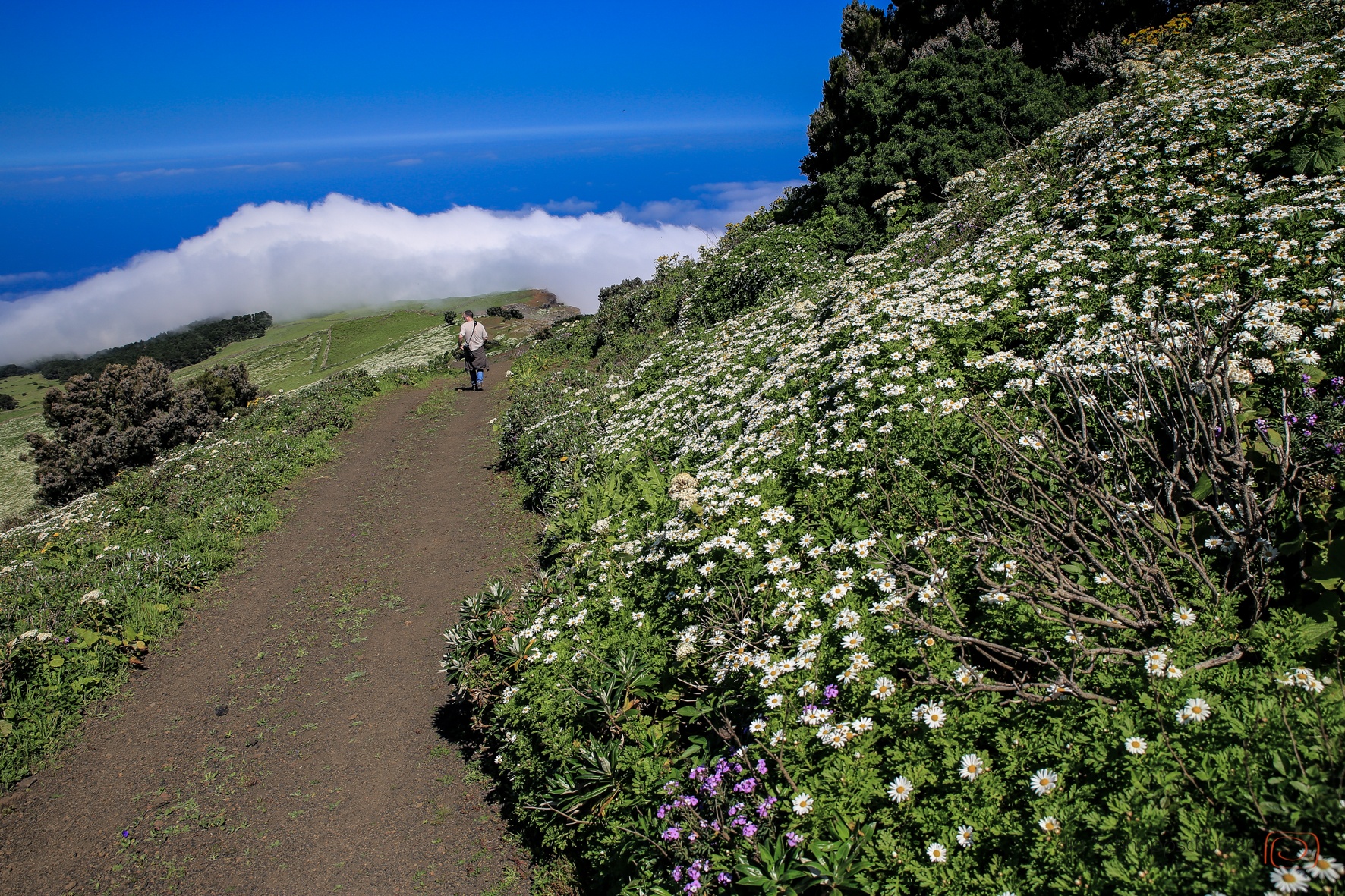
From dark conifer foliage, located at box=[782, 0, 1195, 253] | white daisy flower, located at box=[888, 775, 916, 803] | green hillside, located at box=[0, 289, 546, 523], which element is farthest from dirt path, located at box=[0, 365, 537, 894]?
green hillside, located at box=[0, 289, 546, 523]

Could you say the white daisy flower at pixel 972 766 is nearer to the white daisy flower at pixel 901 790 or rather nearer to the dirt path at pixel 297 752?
the white daisy flower at pixel 901 790

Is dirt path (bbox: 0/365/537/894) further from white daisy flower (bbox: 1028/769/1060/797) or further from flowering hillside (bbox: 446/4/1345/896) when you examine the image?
white daisy flower (bbox: 1028/769/1060/797)

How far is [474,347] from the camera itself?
2027 cm

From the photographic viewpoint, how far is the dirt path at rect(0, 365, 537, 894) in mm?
5559

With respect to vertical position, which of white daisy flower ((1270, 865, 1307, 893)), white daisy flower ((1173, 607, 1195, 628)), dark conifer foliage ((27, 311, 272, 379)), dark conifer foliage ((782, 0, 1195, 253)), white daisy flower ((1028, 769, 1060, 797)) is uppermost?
dark conifer foliage ((27, 311, 272, 379))

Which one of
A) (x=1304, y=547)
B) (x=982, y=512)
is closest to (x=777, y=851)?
(x=982, y=512)

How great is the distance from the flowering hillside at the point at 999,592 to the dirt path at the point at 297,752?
82 cm

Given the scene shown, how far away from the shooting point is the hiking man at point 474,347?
2012 cm

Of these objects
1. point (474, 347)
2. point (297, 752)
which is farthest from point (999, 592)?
point (474, 347)

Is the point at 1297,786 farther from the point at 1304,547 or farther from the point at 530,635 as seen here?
the point at 530,635

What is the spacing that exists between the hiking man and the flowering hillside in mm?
12660

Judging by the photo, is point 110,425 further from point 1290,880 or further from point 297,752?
point 1290,880

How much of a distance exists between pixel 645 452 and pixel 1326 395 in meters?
6.99

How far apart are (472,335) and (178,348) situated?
7374 centimetres
